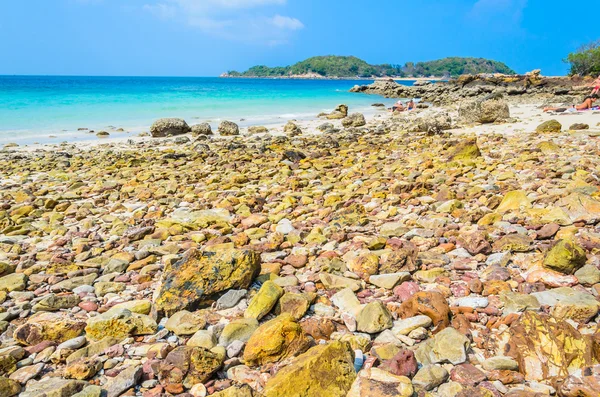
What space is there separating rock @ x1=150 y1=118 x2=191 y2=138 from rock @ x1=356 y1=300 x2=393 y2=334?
15472 mm

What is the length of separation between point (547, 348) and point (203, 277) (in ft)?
8.51

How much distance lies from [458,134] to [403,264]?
1055 centimetres

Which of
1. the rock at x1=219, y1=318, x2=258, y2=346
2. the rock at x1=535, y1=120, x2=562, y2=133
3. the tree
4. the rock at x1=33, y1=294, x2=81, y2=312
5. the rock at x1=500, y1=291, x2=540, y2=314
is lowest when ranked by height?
the rock at x1=33, y1=294, x2=81, y2=312

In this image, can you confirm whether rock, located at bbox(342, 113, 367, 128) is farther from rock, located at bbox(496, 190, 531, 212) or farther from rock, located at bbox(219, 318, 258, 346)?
rock, located at bbox(219, 318, 258, 346)

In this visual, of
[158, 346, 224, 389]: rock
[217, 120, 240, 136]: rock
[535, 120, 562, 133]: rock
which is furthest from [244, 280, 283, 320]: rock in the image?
[217, 120, 240, 136]: rock

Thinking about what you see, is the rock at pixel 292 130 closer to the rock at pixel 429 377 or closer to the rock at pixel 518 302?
the rock at pixel 518 302

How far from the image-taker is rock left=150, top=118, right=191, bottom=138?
16.7 meters

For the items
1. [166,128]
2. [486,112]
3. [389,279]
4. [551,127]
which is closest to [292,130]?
[166,128]

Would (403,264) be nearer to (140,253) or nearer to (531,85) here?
(140,253)

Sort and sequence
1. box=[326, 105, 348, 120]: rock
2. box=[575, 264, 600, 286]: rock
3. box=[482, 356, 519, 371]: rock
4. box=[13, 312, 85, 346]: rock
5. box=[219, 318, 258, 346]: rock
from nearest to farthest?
box=[482, 356, 519, 371]: rock → box=[219, 318, 258, 346]: rock → box=[13, 312, 85, 346]: rock → box=[575, 264, 600, 286]: rock → box=[326, 105, 348, 120]: rock

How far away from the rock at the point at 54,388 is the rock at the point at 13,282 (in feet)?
5.75

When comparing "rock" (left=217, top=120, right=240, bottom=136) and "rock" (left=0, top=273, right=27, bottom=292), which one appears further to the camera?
"rock" (left=217, top=120, right=240, bottom=136)

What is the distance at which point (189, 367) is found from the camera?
2.51 meters

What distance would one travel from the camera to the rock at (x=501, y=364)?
2.38 meters
